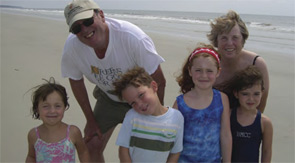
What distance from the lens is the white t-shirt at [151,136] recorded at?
1988 millimetres

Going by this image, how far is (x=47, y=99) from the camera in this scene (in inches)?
86.1

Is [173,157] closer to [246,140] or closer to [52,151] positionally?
[246,140]

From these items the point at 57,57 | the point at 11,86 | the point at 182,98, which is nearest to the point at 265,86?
the point at 182,98

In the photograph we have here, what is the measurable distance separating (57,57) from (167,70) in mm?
3174

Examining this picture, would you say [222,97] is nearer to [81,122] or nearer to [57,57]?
[81,122]

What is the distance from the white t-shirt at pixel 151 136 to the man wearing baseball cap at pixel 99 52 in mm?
462

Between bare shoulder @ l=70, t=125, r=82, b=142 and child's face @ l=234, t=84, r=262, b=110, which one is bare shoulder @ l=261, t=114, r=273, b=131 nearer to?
child's face @ l=234, t=84, r=262, b=110

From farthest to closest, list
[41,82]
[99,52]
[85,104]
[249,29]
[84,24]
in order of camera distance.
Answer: [249,29], [41,82], [85,104], [99,52], [84,24]

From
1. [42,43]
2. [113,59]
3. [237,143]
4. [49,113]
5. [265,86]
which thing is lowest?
[237,143]

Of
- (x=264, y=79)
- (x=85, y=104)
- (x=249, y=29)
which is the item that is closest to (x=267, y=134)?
(x=264, y=79)

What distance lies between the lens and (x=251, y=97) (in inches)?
85.7

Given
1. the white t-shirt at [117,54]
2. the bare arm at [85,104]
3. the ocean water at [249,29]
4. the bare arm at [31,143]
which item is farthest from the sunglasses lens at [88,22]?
the ocean water at [249,29]

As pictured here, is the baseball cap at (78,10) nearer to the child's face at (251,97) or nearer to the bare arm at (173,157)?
the bare arm at (173,157)

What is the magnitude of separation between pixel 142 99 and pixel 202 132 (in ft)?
1.74
